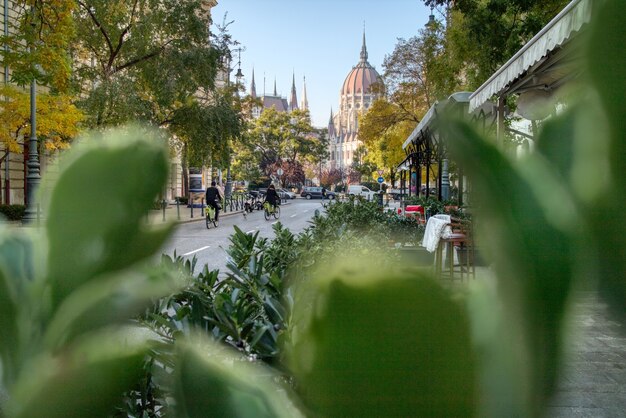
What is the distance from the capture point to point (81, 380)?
290mm

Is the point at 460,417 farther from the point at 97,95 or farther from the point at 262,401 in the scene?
the point at 97,95

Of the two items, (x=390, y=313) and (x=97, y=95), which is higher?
(x=97, y=95)

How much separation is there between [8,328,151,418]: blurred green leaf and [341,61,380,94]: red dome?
121 metres

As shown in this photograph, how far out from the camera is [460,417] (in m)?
0.22

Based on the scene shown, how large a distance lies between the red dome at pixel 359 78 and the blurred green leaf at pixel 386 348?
12100 cm

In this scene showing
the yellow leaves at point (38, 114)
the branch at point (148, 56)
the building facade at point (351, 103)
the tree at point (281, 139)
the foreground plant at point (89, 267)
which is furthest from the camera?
the building facade at point (351, 103)

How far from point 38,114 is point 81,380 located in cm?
1860

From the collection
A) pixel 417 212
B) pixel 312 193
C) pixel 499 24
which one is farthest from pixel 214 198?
pixel 312 193

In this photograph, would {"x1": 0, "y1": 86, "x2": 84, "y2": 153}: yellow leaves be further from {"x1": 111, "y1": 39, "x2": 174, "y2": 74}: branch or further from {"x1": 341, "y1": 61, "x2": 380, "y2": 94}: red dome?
{"x1": 341, "y1": 61, "x2": 380, "y2": 94}: red dome

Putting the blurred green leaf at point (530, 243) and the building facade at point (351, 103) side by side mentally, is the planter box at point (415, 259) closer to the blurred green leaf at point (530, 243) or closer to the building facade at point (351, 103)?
the blurred green leaf at point (530, 243)

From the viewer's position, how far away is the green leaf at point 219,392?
0.76 feet

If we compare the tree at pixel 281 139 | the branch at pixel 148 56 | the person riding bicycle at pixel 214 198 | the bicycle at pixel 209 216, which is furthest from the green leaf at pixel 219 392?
the tree at pixel 281 139

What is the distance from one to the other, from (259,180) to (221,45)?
1602 inches

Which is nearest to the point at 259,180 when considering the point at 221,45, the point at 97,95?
the point at 221,45
